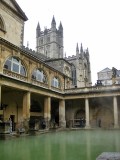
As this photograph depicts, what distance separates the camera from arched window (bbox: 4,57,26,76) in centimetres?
2395

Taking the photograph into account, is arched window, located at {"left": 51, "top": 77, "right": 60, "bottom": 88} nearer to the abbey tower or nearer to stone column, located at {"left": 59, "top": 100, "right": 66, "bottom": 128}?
stone column, located at {"left": 59, "top": 100, "right": 66, "bottom": 128}

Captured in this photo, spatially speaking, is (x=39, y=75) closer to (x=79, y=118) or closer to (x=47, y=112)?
(x=47, y=112)

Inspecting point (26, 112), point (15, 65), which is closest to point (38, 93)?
point (26, 112)

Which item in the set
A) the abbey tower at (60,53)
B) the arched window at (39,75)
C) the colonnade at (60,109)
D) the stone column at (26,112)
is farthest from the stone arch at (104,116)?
the abbey tower at (60,53)

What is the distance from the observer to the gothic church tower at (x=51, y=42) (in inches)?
3958

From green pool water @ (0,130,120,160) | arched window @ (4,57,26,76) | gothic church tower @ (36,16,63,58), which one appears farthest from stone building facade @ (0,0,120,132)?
gothic church tower @ (36,16,63,58)

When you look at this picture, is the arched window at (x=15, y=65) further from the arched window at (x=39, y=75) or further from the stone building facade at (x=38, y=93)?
the arched window at (x=39, y=75)

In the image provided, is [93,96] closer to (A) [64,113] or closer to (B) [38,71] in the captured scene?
(A) [64,113]

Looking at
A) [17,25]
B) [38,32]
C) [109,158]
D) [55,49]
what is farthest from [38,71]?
[38,32]

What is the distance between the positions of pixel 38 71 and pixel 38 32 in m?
82.3

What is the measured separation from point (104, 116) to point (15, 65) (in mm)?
18724

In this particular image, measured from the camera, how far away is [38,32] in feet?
359

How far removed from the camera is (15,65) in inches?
993

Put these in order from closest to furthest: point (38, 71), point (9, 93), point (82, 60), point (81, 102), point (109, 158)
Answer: point (109, 158) → point (9, 93) → point (38, 71) → point (81, 102) → point (82, 60)
